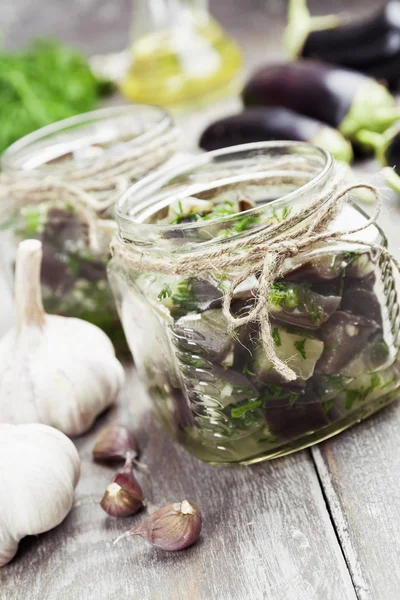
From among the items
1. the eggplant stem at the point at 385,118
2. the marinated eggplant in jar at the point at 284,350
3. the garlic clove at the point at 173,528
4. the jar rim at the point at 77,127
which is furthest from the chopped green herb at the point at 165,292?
the eggplant stem at the point at 385,118

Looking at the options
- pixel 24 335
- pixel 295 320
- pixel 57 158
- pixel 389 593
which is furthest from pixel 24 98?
pixel 389 593

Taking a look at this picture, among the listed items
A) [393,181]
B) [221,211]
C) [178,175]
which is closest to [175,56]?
[393,181]

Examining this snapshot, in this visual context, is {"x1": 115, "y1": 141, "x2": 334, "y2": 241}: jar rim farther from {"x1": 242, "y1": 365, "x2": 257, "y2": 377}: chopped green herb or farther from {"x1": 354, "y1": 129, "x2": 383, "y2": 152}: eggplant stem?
{"x1": 354, "y1": 129, "x2": 383, "y2": 152}: eggplant stem

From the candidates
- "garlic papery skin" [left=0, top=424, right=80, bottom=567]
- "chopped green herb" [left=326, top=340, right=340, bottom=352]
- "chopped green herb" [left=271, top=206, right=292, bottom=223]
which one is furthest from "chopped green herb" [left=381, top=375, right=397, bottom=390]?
"garlic papery skin" [left=0, top=424, right=80, bottom=567]

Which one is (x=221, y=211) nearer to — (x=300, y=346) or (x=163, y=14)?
(x=300, y=346)

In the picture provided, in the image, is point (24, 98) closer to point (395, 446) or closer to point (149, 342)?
point (149, 342)
